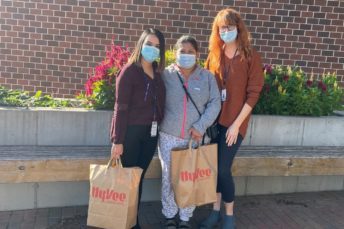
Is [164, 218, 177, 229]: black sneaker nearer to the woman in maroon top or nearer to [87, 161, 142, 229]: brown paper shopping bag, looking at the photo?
[87, 161, 142, 229]: brown paper shopping bag

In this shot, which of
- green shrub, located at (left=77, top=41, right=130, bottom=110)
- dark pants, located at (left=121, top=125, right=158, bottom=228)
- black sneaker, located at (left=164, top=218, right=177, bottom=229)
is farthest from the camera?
green shrub, located at (left=77, top=41, right=130, bottom=110)

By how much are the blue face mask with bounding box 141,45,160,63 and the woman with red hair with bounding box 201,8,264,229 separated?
584 millimetres

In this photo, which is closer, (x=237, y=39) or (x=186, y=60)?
(x=186, y=60)

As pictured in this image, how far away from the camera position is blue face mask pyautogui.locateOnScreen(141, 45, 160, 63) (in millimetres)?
3178

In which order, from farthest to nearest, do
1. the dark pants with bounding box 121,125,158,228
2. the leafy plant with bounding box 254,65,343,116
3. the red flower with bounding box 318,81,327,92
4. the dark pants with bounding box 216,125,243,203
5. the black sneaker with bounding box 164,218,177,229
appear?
1. the red flower with bounding box 318,81,327,92
2. the leafy plant with bounding box 254,65,343,116
3. the black sneaker with bounding box 164,218,177,229
4. the dark pants with bounding box 216,125,243,203
5. the dark pants with bounding box 121,125,158,228

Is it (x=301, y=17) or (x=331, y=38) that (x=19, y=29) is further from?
(x=331, y=38)

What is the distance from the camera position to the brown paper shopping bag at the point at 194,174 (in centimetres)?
331

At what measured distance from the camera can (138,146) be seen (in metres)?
3.33

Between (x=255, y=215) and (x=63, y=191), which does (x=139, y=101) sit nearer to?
(x=63, y=191)

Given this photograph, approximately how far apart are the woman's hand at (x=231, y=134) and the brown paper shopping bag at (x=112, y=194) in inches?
31.9

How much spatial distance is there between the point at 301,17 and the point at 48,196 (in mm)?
4548

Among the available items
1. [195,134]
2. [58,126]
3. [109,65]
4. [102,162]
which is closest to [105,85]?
[109,65]

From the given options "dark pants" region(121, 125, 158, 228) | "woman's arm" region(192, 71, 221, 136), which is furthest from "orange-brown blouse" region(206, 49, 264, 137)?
"dark pants" region(121, 125, 158, 228)

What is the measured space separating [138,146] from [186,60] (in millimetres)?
809
